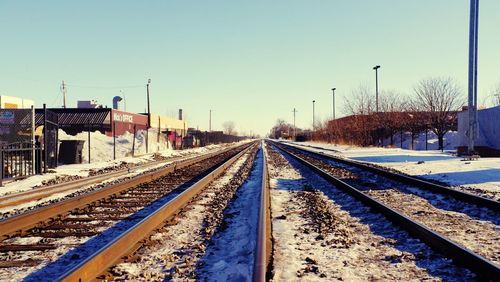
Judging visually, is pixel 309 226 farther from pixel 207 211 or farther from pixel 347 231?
pixel 207 211

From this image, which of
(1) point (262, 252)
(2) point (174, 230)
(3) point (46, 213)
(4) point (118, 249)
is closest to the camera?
(1) point (262, 252)

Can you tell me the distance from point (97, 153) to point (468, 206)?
24192mm

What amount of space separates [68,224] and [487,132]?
32338mm

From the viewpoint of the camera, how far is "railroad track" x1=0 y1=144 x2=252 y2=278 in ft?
18.2

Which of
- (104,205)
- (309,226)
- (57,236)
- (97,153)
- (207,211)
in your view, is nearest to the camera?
(57,236)

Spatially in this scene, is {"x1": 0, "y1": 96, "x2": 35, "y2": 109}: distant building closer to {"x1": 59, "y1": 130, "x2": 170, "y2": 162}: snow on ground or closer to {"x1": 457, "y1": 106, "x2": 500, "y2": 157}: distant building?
{"x1": 59, "y1": 130, "x2": 170, "y2": 162}: snow on ground

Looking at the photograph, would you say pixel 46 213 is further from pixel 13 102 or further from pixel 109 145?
pixel 13 102

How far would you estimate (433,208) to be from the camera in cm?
904

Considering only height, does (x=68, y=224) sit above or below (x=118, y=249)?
below

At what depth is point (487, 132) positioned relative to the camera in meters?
31.9

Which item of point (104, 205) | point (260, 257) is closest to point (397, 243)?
→ point (260, 257)

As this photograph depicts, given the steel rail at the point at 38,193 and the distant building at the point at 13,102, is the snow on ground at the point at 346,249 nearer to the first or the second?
the steel rail at the point at 38,193

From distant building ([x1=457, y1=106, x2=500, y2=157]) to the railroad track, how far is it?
25284mm

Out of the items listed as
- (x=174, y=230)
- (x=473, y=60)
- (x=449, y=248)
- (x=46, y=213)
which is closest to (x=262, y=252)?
(x=449, y=248)
